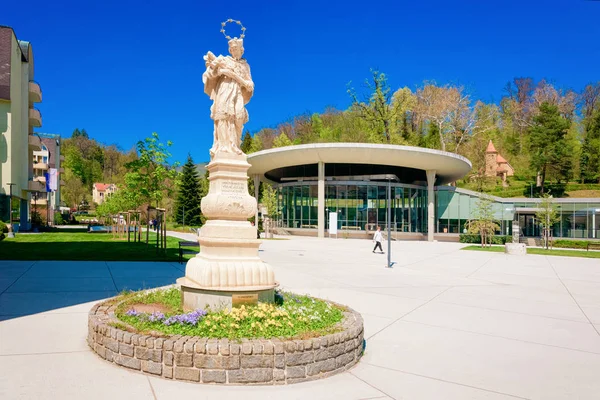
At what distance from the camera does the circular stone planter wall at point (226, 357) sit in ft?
16.5

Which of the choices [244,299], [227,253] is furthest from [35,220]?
[244,299]

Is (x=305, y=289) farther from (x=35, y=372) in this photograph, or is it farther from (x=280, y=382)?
(x=35, y=372)

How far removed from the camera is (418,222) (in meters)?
48.8

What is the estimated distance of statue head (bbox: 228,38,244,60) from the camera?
7.60 m

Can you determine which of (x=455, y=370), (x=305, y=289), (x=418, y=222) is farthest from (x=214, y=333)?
(x=418, y=222)

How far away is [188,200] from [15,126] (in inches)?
1301

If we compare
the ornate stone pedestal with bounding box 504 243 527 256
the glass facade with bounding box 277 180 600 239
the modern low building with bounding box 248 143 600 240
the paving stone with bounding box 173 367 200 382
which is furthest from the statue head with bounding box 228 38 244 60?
the glass facade with bounding box 277 180 600 239

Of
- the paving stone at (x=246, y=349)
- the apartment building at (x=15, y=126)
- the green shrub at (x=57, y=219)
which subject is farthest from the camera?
the green shrub at (x=57, y=219)

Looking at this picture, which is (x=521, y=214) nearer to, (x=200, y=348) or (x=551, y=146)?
(x=551, y=146)

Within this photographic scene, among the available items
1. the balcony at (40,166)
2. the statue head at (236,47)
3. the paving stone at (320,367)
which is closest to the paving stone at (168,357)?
the paving stone at (320,367)

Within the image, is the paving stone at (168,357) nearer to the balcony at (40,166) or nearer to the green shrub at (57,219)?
the balcony at (40,166)

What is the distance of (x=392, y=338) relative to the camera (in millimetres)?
7281

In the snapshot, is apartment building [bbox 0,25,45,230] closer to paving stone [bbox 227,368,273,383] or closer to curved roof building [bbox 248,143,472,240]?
curved roof building [bbox 248,143,472,240]

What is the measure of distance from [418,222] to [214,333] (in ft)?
150
